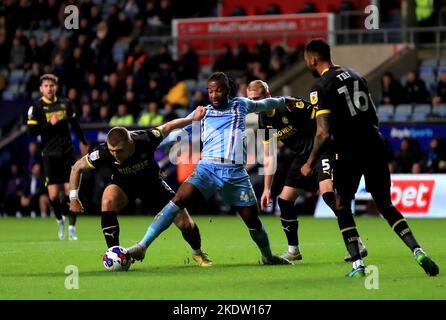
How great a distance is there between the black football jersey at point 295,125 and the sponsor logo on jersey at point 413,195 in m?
9.66

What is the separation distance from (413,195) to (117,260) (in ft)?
39.8

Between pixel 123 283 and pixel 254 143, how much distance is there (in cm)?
1267

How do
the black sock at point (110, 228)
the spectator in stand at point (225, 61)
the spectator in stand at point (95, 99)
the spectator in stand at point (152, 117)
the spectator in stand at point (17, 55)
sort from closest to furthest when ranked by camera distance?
1. the black sock at point (110, 228)
2. the spectator in stand at point (152, 117)
3. the spectator in stand at point (95, 99)
4. the spectator in stand at point (225, 61)
5. the spectator in stand at point (17, 55)

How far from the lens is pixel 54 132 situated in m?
17.6

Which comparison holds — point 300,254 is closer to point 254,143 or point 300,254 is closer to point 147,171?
point 147,171

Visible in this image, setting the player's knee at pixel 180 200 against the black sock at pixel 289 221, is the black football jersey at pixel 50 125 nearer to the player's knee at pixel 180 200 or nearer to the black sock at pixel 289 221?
the black sock at pixel 289 221

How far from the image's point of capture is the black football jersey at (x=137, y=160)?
470 inches

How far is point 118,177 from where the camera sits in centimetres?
1223

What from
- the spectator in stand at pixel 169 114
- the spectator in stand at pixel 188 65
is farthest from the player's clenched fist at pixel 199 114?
the spectator in stand at pixel 188 65

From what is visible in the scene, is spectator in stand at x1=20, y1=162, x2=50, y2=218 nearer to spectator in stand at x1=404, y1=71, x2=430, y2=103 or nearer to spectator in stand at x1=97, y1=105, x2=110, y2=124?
spectator in stand at x1=97, y1=105, x2=110, y2=124

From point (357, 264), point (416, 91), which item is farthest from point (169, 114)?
point (357, 264)

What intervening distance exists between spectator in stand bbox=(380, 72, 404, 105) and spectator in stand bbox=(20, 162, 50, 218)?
8067 mm

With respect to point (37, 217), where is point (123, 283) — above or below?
above
